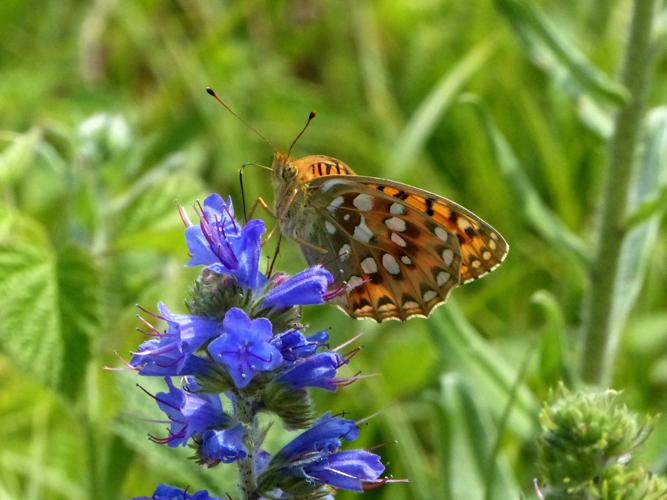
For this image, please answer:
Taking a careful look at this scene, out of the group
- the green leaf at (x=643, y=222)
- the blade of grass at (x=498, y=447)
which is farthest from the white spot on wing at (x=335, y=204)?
the green leaf at (x=643, y=222)

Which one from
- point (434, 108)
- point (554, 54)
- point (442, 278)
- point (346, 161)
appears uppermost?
point (346, 161)

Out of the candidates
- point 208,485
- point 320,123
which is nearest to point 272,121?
point 320,123

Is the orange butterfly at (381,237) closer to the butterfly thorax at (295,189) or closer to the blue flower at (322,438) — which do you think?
the butterfly thorax at (295,189)

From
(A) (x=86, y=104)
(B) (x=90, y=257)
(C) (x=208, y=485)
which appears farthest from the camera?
(A) (x=86, y=104)

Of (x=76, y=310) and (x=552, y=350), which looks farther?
(x=552, y=350)

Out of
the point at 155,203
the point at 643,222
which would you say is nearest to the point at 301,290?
the point at 155,203

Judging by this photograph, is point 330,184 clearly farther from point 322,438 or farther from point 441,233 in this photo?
point 322,438

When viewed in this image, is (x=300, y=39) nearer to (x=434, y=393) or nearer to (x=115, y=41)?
(x=115, y=41)
